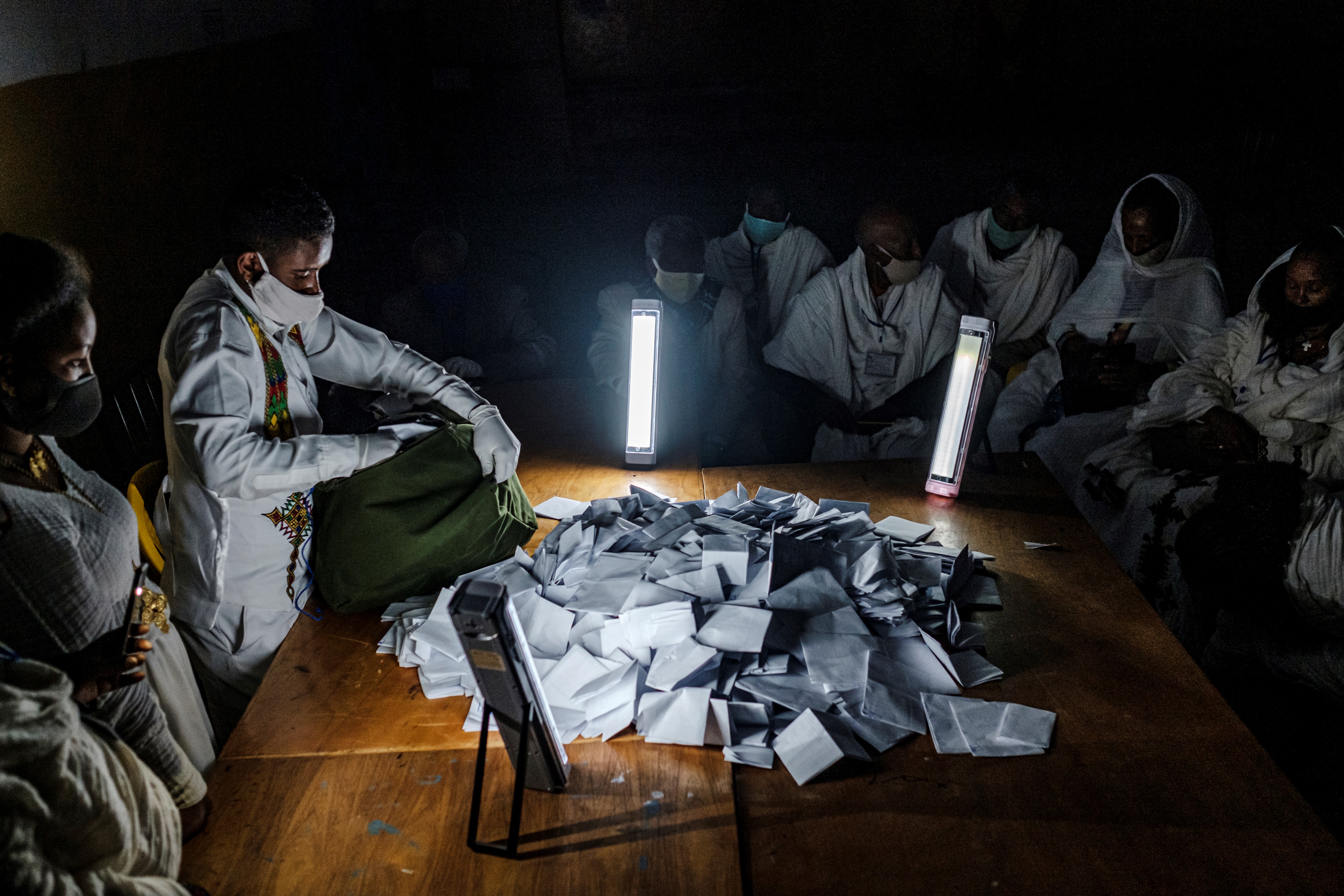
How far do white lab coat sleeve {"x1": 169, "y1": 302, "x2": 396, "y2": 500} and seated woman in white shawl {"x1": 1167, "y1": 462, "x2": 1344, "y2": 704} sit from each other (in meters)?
2.76

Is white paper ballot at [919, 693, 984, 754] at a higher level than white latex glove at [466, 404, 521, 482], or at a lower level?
lower

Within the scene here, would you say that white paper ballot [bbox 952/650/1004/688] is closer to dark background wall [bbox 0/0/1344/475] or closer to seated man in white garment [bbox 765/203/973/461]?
seated man in white garment [bbox 765/203/973/461]

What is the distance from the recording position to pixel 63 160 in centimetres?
379

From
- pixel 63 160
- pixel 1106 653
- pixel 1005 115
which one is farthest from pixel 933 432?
pixel 63 160

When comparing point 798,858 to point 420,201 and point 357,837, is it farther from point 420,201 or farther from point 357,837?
point 420,201

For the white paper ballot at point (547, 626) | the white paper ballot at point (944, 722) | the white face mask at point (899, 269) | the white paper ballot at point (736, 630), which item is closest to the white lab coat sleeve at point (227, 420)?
the white paper ballot at point (547, 626)

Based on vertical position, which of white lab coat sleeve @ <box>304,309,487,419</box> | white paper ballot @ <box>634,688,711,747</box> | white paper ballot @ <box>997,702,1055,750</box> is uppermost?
white lab coat sleeve @ <box>304,309,487,419</box>

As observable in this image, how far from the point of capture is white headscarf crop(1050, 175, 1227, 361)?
11.6ft

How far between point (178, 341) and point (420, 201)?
146 inches

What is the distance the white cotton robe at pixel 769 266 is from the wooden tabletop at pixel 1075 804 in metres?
2.62

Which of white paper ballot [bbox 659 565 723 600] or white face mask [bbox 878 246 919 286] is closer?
white paper ballot [bbox 659 565 723 600]

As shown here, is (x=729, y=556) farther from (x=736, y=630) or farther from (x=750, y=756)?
(x=750, y=756)

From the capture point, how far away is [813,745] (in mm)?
1568

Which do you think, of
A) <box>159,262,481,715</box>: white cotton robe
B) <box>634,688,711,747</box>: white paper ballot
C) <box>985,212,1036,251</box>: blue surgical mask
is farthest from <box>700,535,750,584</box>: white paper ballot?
<box>985,212,1036,251</box>: blue surgical mask
